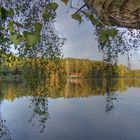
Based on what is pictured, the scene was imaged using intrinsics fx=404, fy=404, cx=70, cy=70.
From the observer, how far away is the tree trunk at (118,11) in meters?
1.95

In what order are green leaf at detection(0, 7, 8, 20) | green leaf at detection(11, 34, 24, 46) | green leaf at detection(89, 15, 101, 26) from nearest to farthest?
1. green leaf at detection(11, 34, 24, 46)
2. green leaf at detection(0, 7, 8, 20)
3. green leaf at detection(89, 15, 101, 26)

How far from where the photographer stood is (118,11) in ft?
6.57

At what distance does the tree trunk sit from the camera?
1.95 metres

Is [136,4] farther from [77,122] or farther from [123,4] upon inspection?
[77,122]

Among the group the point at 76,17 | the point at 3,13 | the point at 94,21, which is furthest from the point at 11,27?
the point at 94,21

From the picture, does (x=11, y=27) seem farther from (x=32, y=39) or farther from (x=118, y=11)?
(x=118, y=11)

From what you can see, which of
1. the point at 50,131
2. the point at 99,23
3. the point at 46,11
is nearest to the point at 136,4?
the point at 99,23

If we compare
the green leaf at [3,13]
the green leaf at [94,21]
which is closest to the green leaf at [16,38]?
the green leaf at [3,13]

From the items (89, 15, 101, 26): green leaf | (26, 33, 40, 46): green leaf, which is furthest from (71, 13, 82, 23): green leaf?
(26, 33, 40, 46): green leaf

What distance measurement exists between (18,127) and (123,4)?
24751mm

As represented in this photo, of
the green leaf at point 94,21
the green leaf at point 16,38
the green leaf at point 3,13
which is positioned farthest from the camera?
the green leaf at point 94,21

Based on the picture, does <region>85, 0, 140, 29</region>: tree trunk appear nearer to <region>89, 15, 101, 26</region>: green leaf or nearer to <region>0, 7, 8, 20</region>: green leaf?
<region>89, 15, 101, 26</region>: green leaf

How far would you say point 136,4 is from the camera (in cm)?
192

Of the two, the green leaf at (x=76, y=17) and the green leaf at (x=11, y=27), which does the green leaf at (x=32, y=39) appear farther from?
the green leaf at (x=76, y=17)
